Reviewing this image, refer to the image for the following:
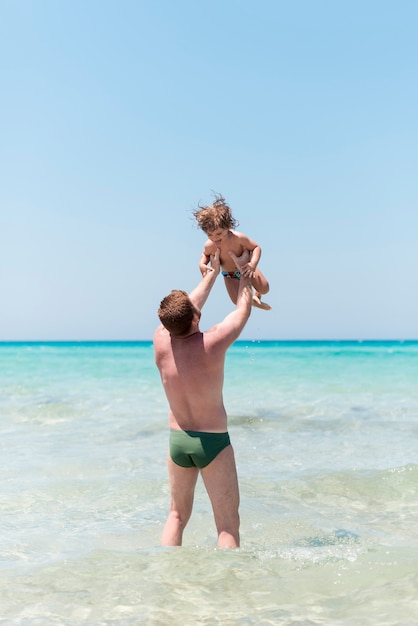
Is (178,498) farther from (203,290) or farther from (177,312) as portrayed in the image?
(203,290)

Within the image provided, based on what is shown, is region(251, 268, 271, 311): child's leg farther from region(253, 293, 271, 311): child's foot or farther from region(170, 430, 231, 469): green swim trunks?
region(170, 430, 231, 469): green swim trunks

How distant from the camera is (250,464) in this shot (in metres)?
9.75

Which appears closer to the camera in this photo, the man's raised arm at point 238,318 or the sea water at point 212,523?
the sea water at point 212,523

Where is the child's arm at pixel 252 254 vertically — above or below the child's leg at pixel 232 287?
above

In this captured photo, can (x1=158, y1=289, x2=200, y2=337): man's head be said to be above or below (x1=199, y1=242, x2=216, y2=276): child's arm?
below

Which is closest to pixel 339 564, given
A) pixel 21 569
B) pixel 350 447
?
pixel 21 569

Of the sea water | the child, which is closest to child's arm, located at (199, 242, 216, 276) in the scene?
the child

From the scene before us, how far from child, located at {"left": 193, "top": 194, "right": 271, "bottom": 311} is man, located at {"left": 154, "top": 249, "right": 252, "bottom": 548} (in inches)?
19.9

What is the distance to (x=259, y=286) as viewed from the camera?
5742mm

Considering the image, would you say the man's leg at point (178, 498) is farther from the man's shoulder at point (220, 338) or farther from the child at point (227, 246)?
the child at point (227, 246)

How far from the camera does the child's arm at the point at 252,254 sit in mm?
5609

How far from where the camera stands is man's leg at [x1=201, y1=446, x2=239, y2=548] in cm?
513

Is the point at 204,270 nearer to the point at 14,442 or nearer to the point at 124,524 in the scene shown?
the point at 124,524

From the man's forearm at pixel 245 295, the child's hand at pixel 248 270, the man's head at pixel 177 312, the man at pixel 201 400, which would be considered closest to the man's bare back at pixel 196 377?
the man at pixel 201 400
